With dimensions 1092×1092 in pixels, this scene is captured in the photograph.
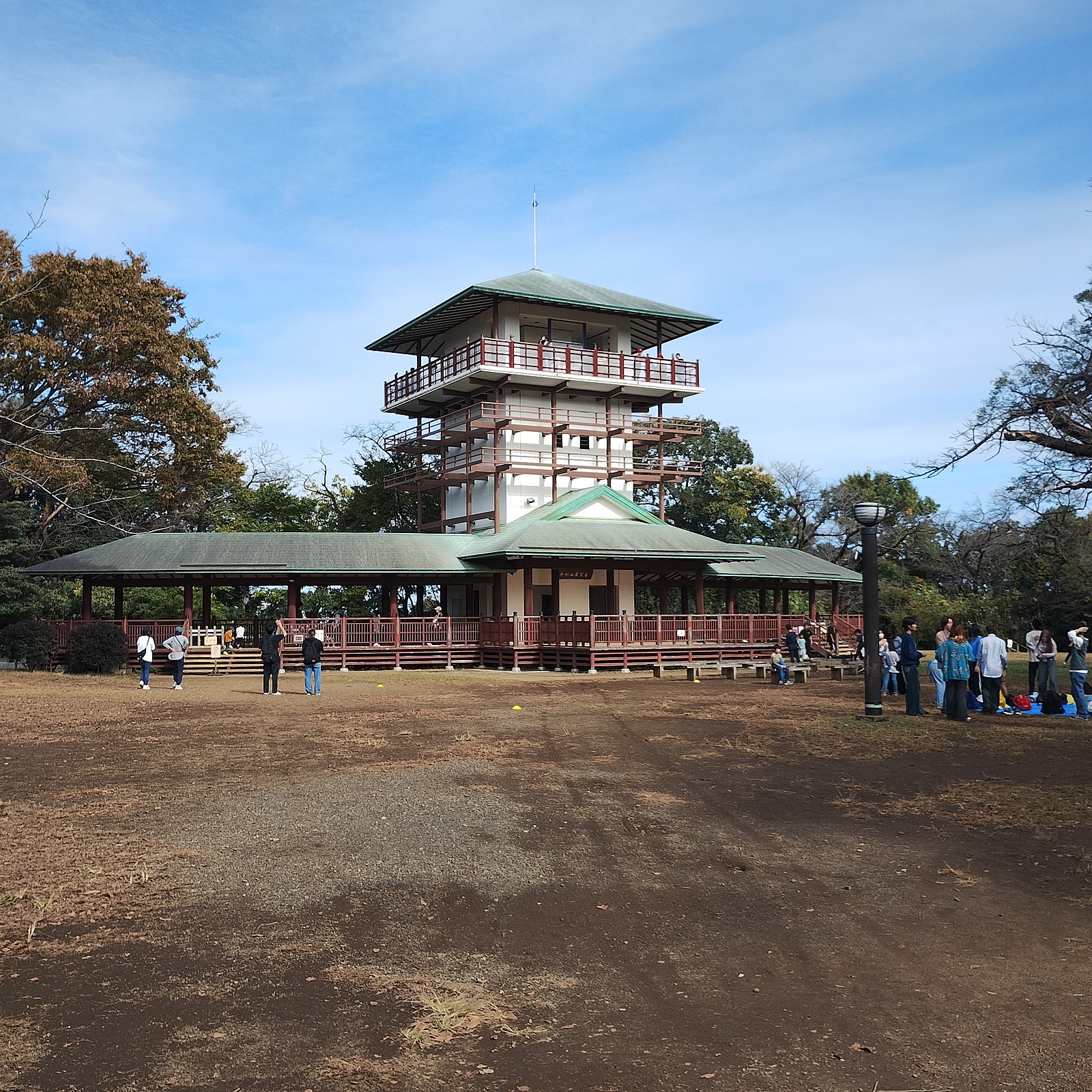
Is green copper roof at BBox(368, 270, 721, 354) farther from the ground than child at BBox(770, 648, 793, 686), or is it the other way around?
green copper roof at BBox(368, 270, 721, 354)

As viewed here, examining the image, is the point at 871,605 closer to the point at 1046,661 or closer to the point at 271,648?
the point at 1046,661

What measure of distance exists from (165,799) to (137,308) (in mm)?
26454

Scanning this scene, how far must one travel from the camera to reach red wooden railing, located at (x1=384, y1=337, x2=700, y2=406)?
3938 cm

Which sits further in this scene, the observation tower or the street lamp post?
the observation tower

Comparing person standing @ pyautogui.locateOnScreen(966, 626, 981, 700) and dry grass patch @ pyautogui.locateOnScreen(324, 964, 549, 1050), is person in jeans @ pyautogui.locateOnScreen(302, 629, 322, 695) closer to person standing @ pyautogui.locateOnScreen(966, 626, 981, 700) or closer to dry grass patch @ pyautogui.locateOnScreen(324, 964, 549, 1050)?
person standing @ pyautogui.locateOnScreen(966, 626, 981, 700)

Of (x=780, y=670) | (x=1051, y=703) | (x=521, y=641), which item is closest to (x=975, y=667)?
(x=1051, y=703)

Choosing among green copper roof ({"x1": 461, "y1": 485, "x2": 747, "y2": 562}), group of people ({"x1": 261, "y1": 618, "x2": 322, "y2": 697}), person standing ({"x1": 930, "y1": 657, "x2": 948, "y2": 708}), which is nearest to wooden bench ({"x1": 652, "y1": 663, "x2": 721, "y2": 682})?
green copper roof ({"x1": 461, "y1": 485, "x2": 747, "y2": 562})

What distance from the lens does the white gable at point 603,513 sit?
38.7 meters

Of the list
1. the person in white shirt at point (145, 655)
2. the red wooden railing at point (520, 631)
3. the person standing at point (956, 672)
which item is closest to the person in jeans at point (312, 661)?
the person in white shirt at point (145, 655)

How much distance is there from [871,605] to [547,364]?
25100 millimetres

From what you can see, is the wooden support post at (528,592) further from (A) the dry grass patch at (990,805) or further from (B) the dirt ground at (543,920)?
(A) the dry grass patch at (990,805)

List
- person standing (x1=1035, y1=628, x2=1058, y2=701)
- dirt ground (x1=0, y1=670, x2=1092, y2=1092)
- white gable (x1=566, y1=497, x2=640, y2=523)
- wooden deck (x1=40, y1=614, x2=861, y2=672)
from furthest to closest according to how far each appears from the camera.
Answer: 1. white gable (x1=566, y1=497, x2=640, y2=523)
2. wooden deck (x1=40, y1=614, x2=861, y2=672)
3. person standing (x1=1035, y1=628, x2=1058, y2=701)
4. dirt ground (x1=0, y1=670, x2=1092, y2=1092)

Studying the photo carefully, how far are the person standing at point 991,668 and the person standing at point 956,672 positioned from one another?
3.17 ft

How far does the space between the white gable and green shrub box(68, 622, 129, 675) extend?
16662 millimetres
